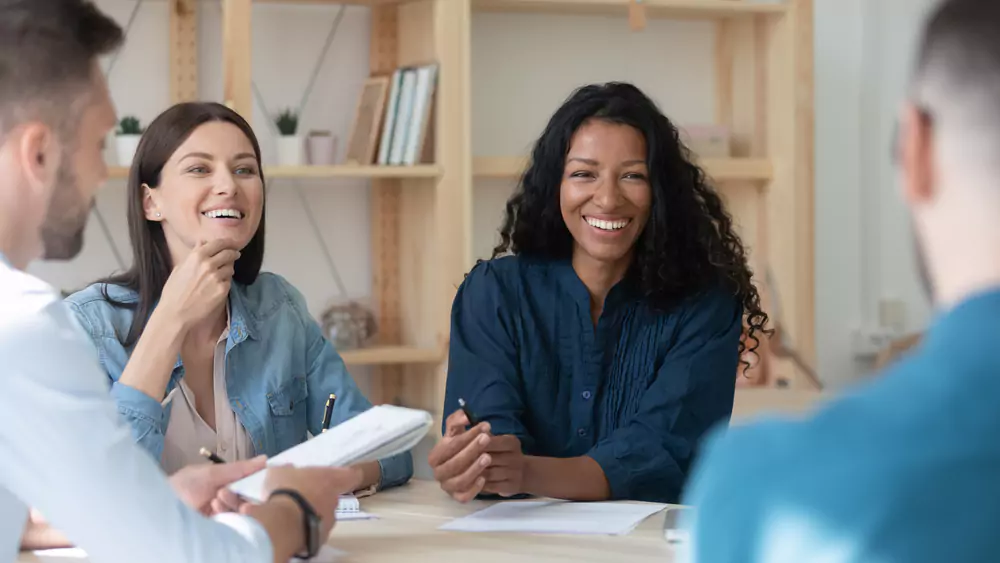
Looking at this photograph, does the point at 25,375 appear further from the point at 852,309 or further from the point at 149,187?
the point at 852,309

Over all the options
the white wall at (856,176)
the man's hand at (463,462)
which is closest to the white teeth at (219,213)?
the man's hand at (463,462)

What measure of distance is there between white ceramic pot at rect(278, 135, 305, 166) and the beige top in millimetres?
1233

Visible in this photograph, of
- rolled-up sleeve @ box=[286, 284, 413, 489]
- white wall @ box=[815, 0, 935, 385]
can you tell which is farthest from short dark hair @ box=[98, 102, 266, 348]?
white wall @ box=[815, 0, 935, 385]

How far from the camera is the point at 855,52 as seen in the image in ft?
12.5

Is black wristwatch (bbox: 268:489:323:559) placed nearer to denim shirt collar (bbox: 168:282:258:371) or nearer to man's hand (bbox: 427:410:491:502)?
man's hand (bbox: 427:410:491:502)

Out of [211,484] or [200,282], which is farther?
[200,282]

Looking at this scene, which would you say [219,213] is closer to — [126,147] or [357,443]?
[357,443]

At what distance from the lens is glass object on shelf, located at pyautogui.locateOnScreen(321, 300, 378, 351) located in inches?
128

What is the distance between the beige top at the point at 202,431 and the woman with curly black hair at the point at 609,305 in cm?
40

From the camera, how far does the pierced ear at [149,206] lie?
2045 mm

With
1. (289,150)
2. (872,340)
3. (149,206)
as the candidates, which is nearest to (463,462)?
(149,206)

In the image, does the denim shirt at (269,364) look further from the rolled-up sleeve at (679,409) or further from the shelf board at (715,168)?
the shelf board at (715,168)

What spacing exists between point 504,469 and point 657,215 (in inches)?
26.3

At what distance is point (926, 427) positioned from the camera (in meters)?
0.64
